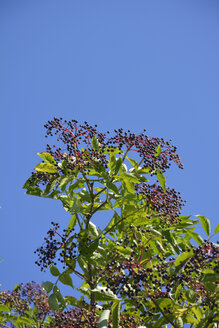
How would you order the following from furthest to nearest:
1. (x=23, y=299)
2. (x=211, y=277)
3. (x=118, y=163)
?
1. (x=23, y=299)
2. (x=118, y=163)
3. (x=211, y=277)

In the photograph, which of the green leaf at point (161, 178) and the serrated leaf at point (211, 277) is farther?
the green leaf at point (161, 178)

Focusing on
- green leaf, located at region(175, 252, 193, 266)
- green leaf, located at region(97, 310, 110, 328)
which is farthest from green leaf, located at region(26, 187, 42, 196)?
green leaf, located at region(175, 252, 193, 266)

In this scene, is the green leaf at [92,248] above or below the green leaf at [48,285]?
above

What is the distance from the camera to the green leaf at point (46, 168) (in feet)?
11.8

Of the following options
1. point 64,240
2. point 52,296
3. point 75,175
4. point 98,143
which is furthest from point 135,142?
point 52,296

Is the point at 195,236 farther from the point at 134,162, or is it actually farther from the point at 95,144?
the point at 95,144

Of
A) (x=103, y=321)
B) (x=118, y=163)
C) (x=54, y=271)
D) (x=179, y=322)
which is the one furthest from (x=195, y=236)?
(x=54, y=271)

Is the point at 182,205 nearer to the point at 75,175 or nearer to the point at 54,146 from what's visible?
the point at 75,175

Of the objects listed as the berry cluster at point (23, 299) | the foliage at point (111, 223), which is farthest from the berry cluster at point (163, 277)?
the berry cluster at point (23, 299)

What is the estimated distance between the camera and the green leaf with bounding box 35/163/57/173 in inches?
141

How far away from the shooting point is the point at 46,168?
360 centimetres

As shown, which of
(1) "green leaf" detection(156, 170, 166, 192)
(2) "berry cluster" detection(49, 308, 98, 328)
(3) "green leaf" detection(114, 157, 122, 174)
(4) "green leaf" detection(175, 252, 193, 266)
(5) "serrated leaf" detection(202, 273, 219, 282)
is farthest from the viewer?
(1) "green leaf" detection(156, 170, 166, 192)

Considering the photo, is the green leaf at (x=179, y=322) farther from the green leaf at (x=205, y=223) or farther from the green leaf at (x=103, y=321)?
the green leaf at (x=205, y=223)

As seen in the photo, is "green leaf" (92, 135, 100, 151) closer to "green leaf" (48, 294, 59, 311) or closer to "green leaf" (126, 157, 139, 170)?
"green leaf" (126, 157, 139, 170)
